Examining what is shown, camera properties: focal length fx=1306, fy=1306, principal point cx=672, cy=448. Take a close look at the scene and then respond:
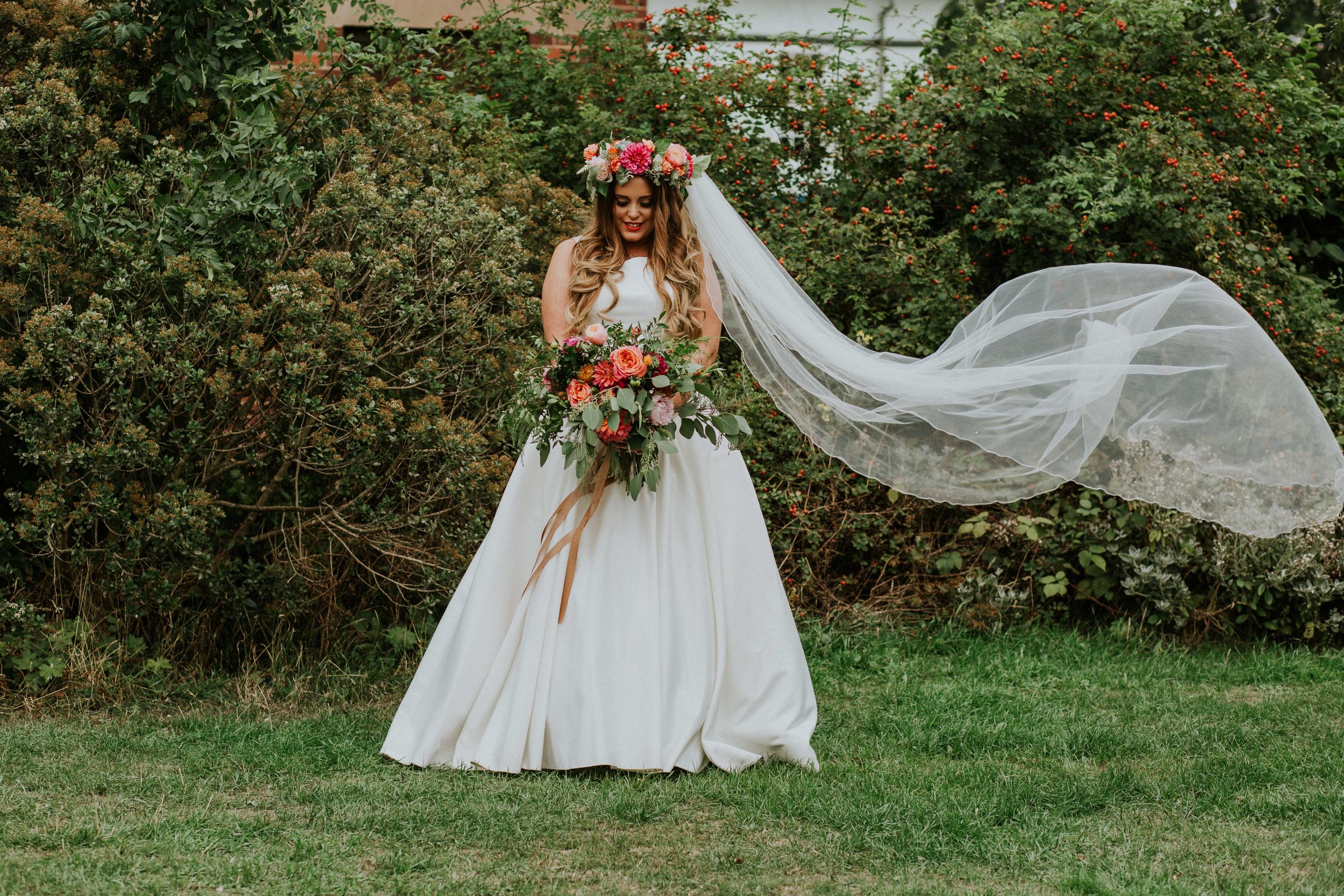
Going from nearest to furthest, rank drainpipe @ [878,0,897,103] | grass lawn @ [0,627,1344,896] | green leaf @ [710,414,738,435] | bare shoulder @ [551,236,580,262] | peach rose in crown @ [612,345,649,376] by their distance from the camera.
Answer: grass lawn @ [0,627,1344,896], peach rose in crown @ [612,345,649,376], green leaf @ [710,414,738,435], bare shoulder @ [551,236,580,262], drainpipe @ [878,0,897,103]

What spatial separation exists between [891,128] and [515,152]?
8.46ft

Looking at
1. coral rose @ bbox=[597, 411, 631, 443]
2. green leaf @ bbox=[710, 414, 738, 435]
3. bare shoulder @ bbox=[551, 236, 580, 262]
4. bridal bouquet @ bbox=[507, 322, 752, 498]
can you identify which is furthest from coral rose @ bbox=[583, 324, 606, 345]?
bare shoulder @ bbox=[551, 236, 580, 262]

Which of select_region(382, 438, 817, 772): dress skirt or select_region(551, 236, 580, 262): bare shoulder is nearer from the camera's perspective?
select_region(382, 438, 817, 772): dress skirt

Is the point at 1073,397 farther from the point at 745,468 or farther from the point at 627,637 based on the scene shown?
the point at 627,637

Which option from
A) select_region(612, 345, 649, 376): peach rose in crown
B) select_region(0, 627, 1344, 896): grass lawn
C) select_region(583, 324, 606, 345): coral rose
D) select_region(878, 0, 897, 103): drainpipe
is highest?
select_region(878, 0, 897, 103): drainpipe

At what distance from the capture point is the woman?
15.5ft

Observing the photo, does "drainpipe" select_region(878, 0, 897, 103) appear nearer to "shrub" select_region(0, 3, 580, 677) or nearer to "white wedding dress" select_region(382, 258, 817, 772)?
"shrub" select_region(0, 3, 580, 677)

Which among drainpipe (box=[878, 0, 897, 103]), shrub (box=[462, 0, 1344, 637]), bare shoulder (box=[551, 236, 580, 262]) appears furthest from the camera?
drainpipe (box=[878, 0, 897, 103])

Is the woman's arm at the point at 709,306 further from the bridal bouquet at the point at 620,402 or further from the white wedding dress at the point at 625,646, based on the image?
the white wedding dress at the point at 625,646

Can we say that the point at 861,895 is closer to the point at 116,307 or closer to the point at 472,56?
the point at 116,307

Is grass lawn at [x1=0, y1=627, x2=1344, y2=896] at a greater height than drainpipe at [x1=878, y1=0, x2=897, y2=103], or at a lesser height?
lesser

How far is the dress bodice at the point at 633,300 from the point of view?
517cm

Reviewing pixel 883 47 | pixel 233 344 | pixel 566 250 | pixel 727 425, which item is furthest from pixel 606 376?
Answer: pixel 883 47

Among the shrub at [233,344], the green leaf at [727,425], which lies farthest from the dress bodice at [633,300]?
the shrub at [233,344]
